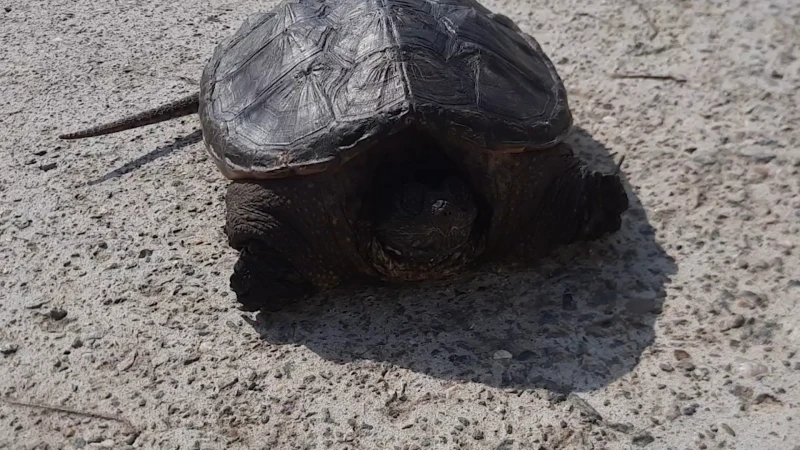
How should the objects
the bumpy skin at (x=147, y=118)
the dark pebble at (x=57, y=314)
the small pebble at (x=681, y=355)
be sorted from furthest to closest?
the bumpy skin at (x=147, y=118), the dark pebble at (x=57, y=314), the small pebble at (x=681, y=355)

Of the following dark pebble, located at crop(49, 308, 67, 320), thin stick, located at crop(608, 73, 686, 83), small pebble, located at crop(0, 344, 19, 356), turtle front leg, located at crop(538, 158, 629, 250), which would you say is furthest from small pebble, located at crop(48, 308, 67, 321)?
thin stick, located at crop(608, 73, 686, 83)

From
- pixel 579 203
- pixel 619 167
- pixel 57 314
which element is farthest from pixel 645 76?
pixel 57 314

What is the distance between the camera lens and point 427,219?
2.55 m

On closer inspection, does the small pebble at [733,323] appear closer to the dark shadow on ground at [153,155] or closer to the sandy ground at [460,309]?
the sandy ground at [460,309]

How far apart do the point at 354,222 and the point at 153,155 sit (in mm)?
1275

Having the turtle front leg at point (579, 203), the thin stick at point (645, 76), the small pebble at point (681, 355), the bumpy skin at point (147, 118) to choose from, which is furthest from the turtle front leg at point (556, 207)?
the bumpy skin at point (147, 118)

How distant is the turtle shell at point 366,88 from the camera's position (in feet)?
8.38

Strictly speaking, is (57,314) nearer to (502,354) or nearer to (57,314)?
A: (57,314)

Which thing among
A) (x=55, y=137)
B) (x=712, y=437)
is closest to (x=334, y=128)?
(x=712, y=437)

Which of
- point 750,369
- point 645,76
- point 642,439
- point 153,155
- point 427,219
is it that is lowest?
point 153,155

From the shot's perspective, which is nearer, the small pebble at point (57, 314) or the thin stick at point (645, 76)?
the small pebble at point (57, 314)

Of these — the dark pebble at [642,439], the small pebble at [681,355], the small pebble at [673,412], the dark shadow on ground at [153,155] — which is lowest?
the dark shadow on ground at [153,155]

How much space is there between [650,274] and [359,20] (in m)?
1.32

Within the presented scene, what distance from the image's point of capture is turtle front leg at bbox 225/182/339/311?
2.66m
